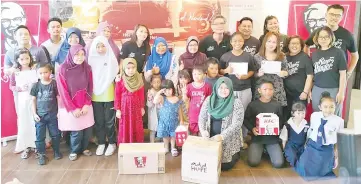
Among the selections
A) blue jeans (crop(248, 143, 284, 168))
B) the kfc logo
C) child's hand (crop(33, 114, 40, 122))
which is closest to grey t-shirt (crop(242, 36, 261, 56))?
blue jeans (crop(248, 143, 284, 168))

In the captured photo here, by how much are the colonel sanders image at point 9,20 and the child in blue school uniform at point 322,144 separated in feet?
10.8

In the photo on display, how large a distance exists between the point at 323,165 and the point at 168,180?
146 cm

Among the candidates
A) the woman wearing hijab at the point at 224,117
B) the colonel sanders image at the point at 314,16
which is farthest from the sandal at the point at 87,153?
the colonel sanders image at the point at 314,16

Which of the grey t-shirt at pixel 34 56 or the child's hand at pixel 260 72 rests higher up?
the grey t-shirt at pixel 34 56

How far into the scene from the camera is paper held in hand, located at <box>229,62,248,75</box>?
3.77 metres

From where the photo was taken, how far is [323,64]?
3.66m

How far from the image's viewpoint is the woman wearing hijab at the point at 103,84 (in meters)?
3.75

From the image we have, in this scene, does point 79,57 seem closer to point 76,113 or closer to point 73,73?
point 73,73

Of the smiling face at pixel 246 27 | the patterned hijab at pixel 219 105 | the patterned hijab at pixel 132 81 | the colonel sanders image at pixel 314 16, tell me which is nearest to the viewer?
the patterned hijab at pixel 219 105

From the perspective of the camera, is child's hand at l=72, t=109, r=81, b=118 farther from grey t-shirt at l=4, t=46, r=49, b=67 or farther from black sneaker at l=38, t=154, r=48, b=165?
grey t-shirt at l=4, t=46, r=49, b=67

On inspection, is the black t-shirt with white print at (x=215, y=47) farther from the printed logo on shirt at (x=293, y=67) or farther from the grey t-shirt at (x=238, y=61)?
the printed logo on shirt at (x=293, y=67)

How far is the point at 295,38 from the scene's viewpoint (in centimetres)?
375

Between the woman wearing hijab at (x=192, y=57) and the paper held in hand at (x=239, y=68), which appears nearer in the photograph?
the paper held in hand at (x=239, y=68)

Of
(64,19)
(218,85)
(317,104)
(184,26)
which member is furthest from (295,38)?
(64,19)
